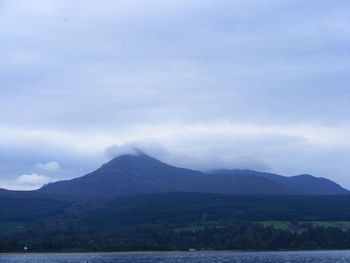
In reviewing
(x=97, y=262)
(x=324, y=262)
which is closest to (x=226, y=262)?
(x=324, y=262)

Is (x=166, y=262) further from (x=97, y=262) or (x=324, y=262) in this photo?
(x=324, y=262)

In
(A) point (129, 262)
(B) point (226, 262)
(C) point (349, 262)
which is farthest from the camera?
(A) point (129, 262)

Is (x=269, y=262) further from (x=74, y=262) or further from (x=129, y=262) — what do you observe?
(x=74, y=262)

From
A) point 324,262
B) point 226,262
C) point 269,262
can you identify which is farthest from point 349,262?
point 226,262

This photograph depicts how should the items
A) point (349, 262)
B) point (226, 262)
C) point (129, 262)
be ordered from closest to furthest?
point (349, 262) < point (226, 262) < point (129, 262)

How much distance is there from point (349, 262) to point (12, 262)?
275ft

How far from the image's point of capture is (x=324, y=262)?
131625mm

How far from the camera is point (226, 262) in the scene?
138000mm

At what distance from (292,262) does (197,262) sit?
21.9 m

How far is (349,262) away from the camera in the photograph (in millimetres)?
129625

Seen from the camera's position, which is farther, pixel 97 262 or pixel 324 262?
pixel 97 262

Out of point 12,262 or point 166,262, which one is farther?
point 12,262

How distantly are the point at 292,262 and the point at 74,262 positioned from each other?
54042 mm

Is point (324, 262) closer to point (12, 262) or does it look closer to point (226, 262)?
point (226, 262)
